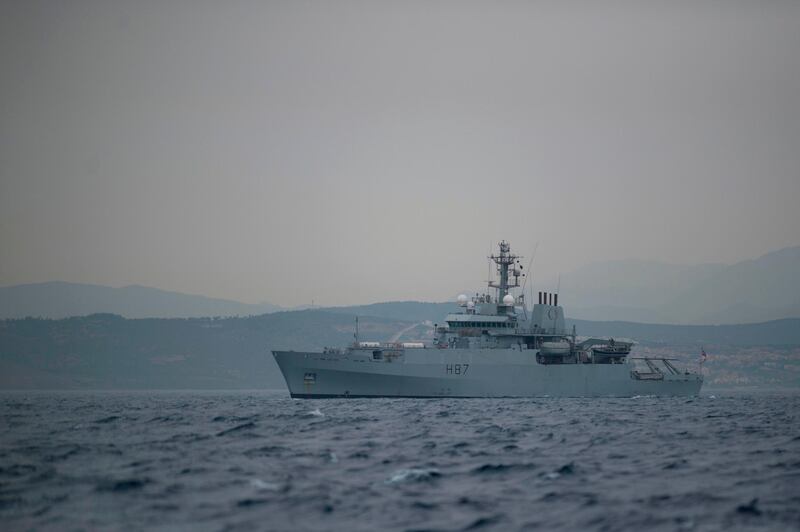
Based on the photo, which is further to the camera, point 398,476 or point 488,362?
point 488,362

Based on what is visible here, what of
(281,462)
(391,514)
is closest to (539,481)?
(391,514)

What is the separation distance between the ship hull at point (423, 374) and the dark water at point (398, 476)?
22358 mm

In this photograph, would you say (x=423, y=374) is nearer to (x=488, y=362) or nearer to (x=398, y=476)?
(x=488, y=362)

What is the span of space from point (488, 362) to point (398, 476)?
44.1 m

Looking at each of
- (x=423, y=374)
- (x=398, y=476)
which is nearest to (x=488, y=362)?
(x=423, y=374)

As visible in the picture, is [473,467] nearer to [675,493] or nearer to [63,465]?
[675,493]

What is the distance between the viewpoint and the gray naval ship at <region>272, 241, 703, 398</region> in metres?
67.6

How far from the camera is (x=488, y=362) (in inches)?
2749

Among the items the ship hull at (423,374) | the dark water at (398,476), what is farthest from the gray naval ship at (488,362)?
the dark water at (398,476)

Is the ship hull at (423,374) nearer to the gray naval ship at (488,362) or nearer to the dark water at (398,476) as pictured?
the gray naval ship at (488,362)

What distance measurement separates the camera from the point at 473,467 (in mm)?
28516

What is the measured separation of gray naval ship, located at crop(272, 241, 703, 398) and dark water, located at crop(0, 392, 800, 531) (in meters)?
22.7

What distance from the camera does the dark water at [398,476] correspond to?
2111 centimetres

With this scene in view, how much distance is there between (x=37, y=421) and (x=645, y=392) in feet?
167
